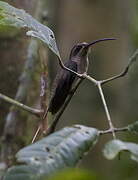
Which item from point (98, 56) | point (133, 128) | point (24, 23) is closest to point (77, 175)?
point (133, 128)

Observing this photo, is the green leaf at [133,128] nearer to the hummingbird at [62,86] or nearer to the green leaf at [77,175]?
the hummingbird at [62,86]

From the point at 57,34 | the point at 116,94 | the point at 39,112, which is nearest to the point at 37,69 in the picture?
the point at 39,112

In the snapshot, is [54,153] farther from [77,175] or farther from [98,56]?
[98,56]

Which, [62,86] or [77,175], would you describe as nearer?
[77,175]

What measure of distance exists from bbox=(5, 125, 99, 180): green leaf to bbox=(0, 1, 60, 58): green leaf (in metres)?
0.34

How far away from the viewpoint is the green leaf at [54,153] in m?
0.90

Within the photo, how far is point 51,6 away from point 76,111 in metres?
1.06

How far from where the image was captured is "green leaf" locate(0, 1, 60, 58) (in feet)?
4.43

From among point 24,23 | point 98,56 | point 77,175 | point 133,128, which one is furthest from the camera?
point 98,56

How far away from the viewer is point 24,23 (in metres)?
1.37

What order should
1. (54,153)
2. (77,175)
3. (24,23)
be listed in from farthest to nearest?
(24,23) → (54,153) → (77,175)

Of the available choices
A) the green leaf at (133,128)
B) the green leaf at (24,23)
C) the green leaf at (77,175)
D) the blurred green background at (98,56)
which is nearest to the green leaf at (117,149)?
the green leaf at (133,128)

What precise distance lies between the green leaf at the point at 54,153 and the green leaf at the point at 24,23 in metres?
0.34

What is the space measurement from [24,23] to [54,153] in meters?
0.50
